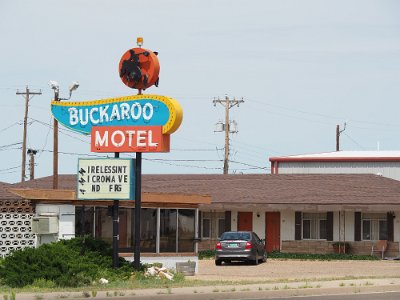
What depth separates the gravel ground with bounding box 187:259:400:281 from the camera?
33.5m

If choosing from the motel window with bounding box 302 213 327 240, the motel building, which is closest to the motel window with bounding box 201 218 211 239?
the motel building

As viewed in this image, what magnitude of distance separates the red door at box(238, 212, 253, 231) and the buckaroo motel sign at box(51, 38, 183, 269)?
23.3 metres

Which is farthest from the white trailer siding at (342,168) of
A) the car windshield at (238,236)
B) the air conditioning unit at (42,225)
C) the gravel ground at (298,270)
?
the air conditioning unit at (42,225)

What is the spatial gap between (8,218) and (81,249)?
4563mm

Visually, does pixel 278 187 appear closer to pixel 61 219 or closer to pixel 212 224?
pixel 212 224

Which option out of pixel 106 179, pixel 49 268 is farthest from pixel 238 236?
pixel 49 268

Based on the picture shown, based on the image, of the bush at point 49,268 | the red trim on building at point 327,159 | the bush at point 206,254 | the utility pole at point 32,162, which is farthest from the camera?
the utility pole at point 32,162

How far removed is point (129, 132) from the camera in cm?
2908

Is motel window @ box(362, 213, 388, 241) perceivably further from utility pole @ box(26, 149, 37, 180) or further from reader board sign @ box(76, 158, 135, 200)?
utility pole @ box(26, 149, 37, 180)

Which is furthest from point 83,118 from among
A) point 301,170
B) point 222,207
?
point 301,170

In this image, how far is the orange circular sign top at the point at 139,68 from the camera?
28.9 metres

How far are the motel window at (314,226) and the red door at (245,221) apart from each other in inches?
109

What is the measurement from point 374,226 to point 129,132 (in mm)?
23811

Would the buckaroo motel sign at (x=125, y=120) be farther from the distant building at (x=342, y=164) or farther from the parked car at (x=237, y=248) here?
the distant building at (x=342, y=164)
